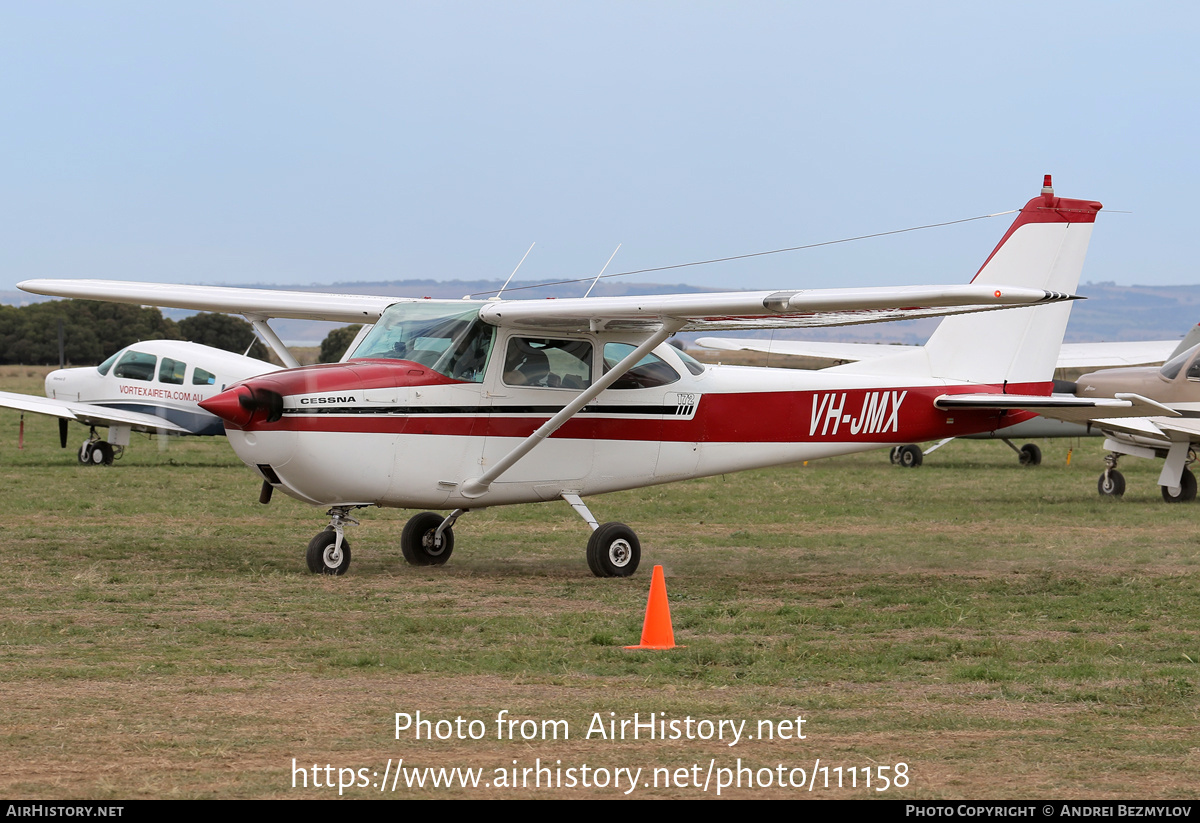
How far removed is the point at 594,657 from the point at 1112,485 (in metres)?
14.8

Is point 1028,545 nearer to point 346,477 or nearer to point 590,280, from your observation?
point 590,280

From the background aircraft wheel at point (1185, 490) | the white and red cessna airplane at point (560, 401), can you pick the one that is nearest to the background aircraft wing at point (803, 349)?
the background aircraft wheel at point (1185, 490)

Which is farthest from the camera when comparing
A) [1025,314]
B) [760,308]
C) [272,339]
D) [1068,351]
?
[1068,351]

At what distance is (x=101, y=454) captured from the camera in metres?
24.1

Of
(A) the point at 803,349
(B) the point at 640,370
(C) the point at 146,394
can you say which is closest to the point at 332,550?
(B) the point at 640,370

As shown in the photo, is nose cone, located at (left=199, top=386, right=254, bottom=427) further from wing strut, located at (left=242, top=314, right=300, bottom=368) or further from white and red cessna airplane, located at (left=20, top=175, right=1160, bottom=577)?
wing strut, located at (left=242, top=314, right=300, bottom=368)

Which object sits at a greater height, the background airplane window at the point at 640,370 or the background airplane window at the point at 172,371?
the background airplane window at the point at 640,370

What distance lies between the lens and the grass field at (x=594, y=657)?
5223mm

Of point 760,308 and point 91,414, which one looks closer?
point 760,308

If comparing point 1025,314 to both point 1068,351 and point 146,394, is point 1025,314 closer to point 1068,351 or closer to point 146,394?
point 146,394

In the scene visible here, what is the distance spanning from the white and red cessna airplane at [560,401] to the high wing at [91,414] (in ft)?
34.6

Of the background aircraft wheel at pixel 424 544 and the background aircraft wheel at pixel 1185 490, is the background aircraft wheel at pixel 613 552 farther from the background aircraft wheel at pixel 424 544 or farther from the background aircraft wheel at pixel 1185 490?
the background aircraft wheel at pixel 1185 490

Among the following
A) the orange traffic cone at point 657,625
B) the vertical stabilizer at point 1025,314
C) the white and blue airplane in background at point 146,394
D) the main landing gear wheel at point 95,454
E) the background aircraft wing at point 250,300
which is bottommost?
the main landing gear wheel at point 95,454

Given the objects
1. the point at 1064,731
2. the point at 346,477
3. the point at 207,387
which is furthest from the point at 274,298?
the point at 207,387
